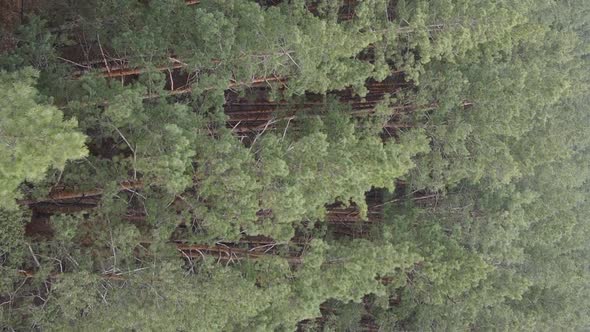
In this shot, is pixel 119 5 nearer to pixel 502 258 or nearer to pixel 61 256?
pixel 61 256

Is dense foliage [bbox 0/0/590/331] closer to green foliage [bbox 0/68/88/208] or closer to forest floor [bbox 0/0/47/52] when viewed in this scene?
green foliage [bbox 0/68/88/208]

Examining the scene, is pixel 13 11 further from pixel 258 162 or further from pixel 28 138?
pixel 28 138

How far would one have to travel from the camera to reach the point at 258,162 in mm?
12281

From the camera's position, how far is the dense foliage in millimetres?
11508

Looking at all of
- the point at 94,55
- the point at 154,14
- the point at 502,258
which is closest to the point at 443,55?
the point at 502,258

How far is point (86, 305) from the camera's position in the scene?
11.9 metres

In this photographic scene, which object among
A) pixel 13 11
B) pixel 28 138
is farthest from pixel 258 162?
pixel 13 11

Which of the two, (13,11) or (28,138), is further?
(13,11)

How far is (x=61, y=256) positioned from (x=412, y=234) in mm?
9850

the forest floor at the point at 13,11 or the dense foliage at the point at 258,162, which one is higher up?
the forest floor at the point at 13,11

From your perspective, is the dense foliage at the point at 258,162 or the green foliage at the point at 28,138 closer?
the green foliage at the point at 28,138

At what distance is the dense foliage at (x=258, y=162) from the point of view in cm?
1151

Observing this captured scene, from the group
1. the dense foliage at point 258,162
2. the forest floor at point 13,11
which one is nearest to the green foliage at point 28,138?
the dense foliage at point 258,162

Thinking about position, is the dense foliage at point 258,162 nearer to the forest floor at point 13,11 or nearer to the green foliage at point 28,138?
the green foliage at point 28,138
